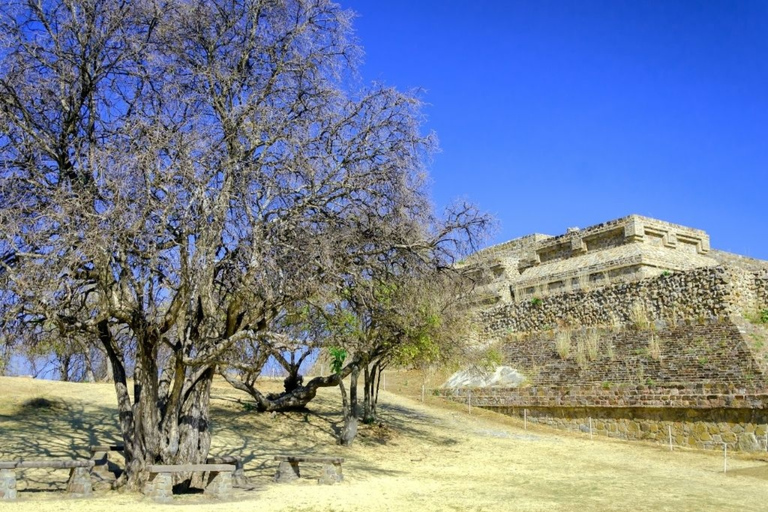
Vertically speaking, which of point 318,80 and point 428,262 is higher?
point 318,80

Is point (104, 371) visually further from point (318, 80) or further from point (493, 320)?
point (318, 80)

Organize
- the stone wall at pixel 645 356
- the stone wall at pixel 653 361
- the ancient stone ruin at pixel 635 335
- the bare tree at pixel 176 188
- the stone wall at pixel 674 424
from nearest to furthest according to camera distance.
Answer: the bare tree at pixel 176 188 → the stone wall at pixel 674 424 → the stone wall at pixel 653 361 → the ancient stone ruin at pixel 635 335 → the stone wall at pixel 645 356

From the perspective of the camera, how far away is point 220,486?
33.5 feet

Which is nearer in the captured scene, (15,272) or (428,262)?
(15,272)

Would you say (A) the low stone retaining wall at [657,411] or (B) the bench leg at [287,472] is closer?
(B) the bench leg at [287,472]

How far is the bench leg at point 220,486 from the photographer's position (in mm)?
10188

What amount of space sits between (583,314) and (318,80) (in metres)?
18.2

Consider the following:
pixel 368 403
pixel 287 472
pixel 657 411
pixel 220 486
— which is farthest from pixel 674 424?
pixel 220 486

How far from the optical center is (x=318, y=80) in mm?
11406

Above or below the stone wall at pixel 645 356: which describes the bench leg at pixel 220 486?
below

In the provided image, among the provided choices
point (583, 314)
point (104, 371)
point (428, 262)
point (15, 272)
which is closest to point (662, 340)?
point (583, 314)

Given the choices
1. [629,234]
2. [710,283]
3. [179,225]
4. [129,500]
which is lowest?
[129,500]

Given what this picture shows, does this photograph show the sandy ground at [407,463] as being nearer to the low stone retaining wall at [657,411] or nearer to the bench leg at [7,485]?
the bench leg at [7,485]

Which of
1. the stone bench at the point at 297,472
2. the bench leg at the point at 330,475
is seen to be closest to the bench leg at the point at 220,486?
the stone bench at the point at 297,472
